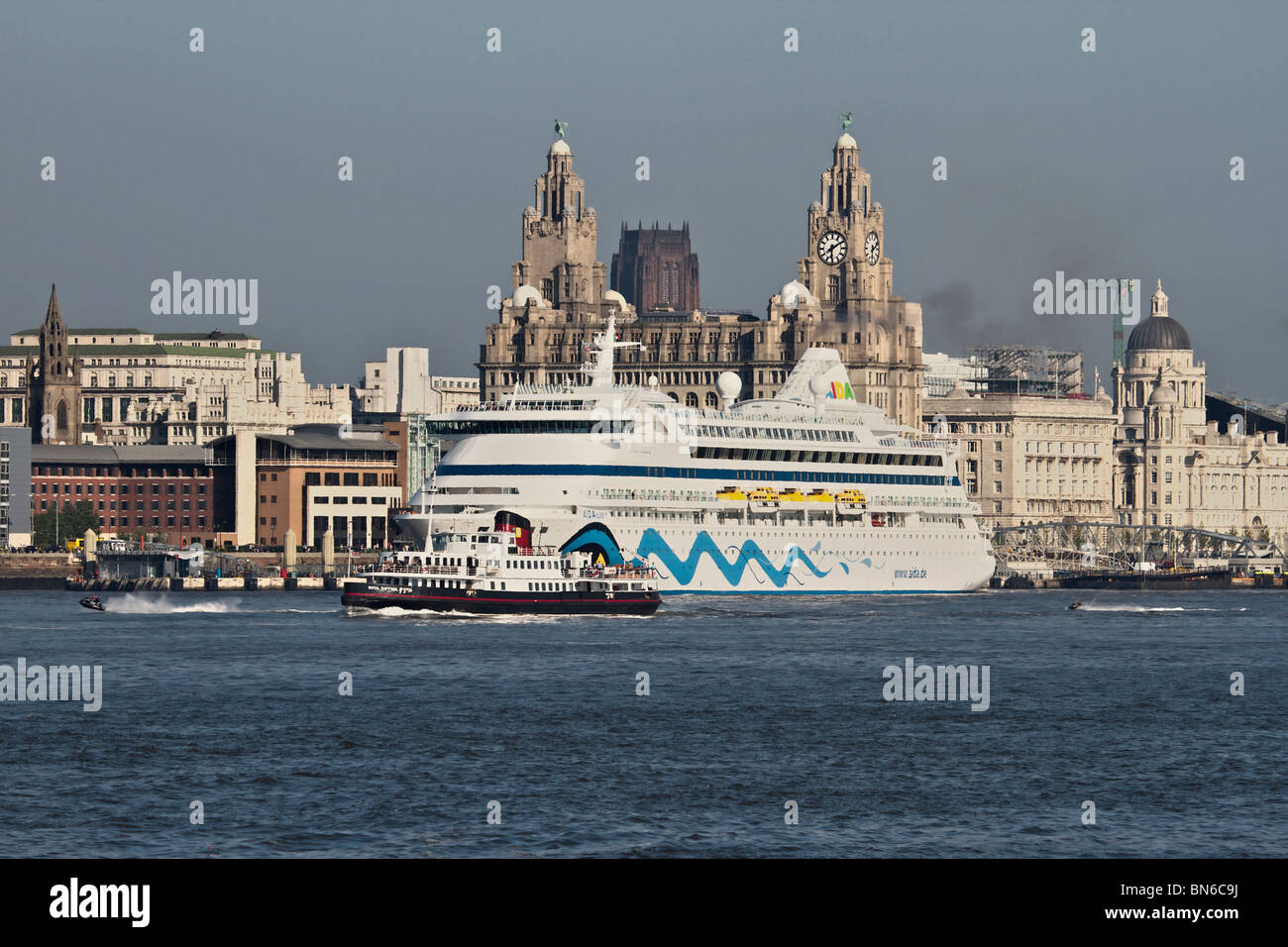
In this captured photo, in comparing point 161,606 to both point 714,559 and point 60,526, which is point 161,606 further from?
point 60,526

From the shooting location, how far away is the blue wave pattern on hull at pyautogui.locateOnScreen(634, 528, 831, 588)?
383 feet

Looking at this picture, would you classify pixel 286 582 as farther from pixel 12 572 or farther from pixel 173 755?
pixel 173 755

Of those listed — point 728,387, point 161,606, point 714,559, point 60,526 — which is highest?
point 728,387

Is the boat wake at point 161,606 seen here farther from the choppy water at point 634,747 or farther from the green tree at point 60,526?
the green tree at point 60,526

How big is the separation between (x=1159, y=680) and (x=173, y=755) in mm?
34694

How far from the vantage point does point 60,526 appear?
19325 centimetres

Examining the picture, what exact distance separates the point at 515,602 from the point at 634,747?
48503mm

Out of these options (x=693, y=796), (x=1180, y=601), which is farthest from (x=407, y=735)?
(x=1180, y=601)

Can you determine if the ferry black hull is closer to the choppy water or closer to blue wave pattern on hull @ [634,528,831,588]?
the choppy water

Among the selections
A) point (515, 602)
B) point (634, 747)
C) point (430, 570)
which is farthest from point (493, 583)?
point (634, 747)

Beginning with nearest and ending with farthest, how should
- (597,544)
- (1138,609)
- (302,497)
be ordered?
(597,544) → (1138,609) → (302,497)

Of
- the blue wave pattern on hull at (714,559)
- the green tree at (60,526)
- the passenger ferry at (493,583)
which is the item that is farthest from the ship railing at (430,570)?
the green tree at (60,526)

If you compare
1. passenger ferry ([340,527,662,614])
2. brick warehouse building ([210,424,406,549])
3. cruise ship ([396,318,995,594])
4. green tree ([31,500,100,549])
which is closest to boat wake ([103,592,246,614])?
cruise ship ([396,318,995,594])
